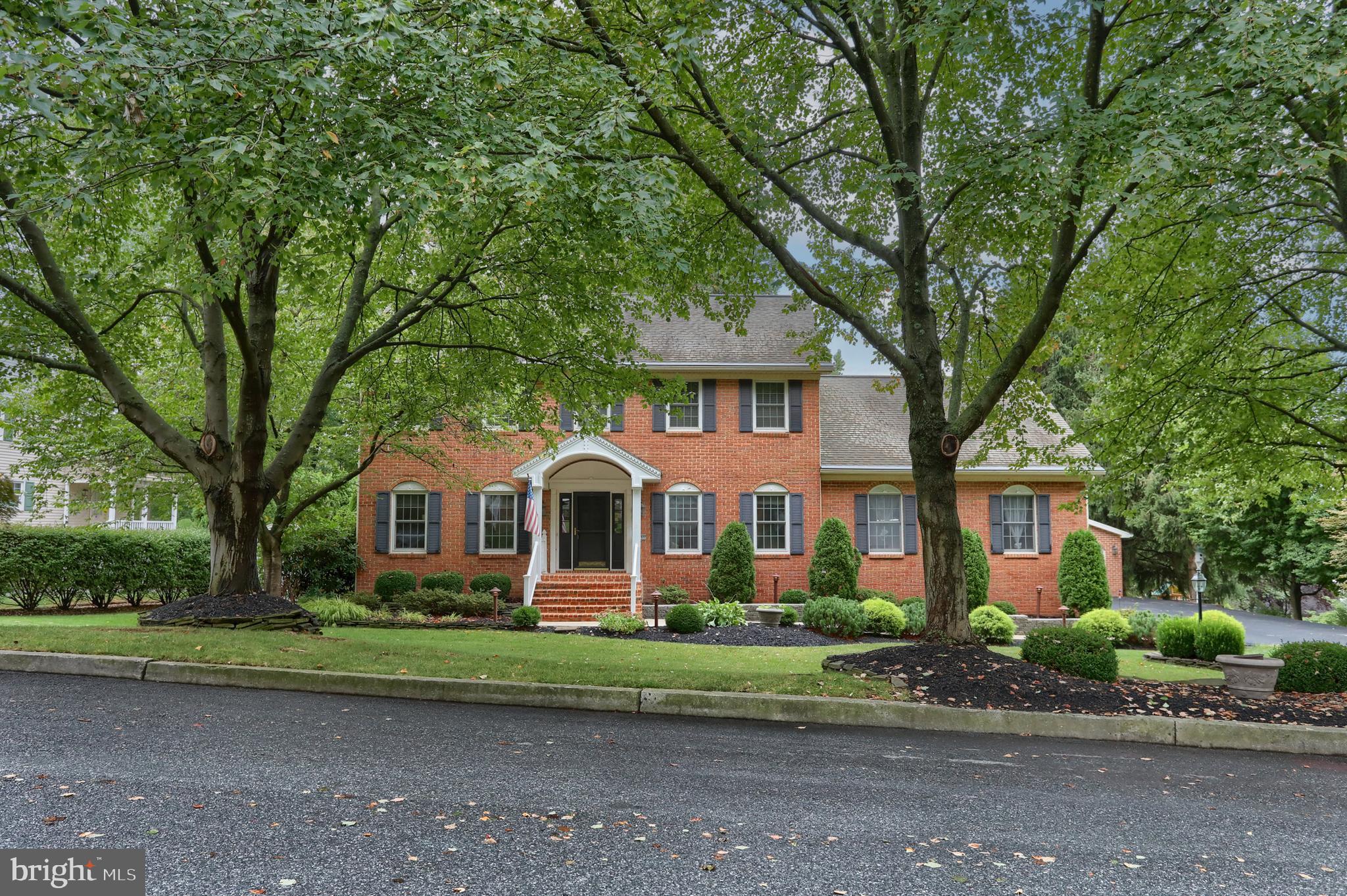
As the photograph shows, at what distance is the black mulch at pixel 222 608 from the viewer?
33.0 feet

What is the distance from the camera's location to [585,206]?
792 centimetres

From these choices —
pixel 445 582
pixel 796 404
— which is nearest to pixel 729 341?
pixel 796 404

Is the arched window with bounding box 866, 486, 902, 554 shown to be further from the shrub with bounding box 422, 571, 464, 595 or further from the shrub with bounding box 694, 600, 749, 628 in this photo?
the shrub with bounding box 422, 571, 464, 595

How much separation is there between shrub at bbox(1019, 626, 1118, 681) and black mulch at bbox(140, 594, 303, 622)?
30.9ft

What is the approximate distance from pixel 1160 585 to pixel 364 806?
40.6 metres

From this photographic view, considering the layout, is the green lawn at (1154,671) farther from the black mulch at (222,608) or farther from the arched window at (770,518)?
the black mulch at (222,608)

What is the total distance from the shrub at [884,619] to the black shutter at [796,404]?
220 inches

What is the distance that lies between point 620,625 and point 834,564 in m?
5.46

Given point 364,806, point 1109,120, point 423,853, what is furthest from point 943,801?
point 1109,120

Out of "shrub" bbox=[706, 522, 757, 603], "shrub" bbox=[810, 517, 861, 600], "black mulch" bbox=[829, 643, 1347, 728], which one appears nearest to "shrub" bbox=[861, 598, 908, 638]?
"shrub" bbox=[810, 517, 861, 600]

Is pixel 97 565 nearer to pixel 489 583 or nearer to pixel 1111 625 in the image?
pixel 489 583

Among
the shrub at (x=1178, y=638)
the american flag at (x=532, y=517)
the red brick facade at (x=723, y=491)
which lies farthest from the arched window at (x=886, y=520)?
the american flag at (x=532, y=517)

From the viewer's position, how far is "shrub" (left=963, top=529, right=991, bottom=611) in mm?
18422

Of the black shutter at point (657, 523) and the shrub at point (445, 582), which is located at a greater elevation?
the black shutter at point (657, 523)
